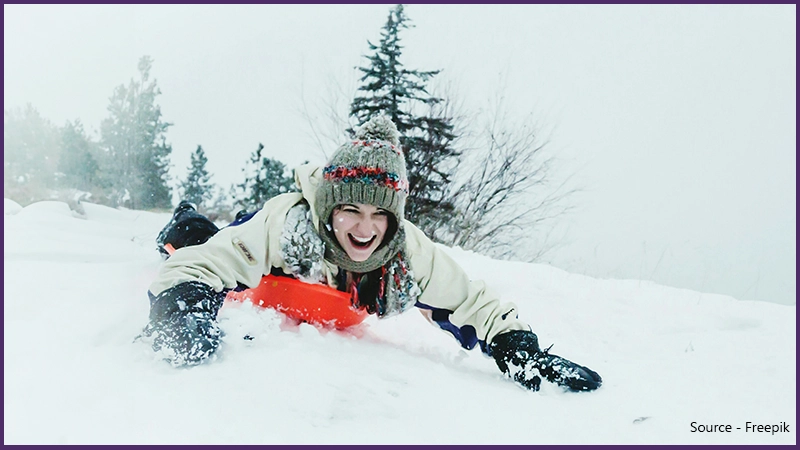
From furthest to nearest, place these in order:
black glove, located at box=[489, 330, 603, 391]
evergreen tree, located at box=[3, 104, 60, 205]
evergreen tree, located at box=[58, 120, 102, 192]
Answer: evergreen tree, located at box=[58, 120, 102, 192], evergreen tree, located at box=[3, 104, 60, 205], black glove, located at box=[489, 330, 603, 391]

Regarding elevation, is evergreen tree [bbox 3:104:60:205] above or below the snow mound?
above

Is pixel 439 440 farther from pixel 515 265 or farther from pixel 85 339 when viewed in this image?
pixel 515 265

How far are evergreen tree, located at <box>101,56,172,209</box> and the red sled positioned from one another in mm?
13350

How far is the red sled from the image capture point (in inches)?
78.4

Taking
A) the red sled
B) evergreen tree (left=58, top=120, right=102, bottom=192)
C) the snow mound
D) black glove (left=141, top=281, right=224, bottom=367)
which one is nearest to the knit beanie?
the red sled

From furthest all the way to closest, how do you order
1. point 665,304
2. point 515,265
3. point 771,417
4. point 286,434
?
point 515,265
point 665,304
point 771,417
point 286,434

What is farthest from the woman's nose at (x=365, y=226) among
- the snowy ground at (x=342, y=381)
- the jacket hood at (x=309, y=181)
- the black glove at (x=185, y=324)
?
the black glove at (x=185, y=324)

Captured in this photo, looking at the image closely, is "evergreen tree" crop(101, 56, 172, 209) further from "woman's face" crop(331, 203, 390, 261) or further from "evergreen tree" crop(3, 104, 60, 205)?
"woman's face" crop(331, 203, 390, 261)

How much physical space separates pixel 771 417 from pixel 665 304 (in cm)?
170

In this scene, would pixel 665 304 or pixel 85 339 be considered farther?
pixel 665 304

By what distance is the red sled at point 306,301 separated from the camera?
199cm

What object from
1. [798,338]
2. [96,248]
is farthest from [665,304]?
[96,248]

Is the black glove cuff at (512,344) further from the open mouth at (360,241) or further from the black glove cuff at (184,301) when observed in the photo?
the black glove cuff at (184,301)

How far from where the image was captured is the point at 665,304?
311 centimetres
